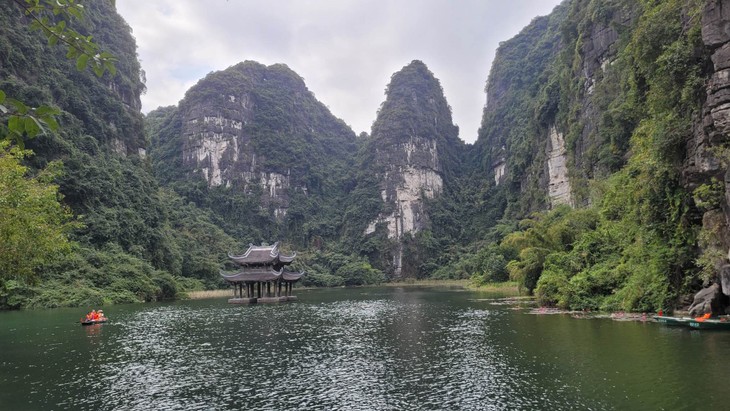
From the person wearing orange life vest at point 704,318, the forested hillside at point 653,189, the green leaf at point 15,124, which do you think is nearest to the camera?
the green leaf at point 15,124

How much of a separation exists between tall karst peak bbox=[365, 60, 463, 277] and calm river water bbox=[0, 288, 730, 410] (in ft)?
259

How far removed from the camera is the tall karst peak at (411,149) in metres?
104

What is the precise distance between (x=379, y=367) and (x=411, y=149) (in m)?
103

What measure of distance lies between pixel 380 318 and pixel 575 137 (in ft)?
131

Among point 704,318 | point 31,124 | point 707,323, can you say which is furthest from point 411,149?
point 31,124

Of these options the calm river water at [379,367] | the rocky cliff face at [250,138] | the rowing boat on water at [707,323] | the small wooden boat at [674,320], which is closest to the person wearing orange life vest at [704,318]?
the rowing boat on water at [707,323]

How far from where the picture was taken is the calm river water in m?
8.96

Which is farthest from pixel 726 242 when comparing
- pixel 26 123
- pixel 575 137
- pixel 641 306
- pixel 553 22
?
pixel 553 22

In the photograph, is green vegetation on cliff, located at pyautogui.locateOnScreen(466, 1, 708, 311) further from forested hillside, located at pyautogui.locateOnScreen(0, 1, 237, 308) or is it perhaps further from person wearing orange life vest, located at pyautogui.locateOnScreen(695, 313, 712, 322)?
forested hillside, located at pyautogui.locateOnScreen(0, 1, 237, 308)

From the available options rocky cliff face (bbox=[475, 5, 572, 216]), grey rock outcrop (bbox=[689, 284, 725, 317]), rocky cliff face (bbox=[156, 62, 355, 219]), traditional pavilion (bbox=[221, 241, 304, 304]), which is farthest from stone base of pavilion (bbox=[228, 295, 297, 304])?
rocky cliff face (bbox=[156, 62, 355, 219])

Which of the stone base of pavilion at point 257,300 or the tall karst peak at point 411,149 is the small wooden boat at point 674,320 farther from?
the tall karst peak at point 411,149

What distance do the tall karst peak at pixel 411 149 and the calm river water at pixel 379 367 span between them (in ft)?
259

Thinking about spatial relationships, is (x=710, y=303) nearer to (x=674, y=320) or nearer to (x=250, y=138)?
(x=674, y=320)

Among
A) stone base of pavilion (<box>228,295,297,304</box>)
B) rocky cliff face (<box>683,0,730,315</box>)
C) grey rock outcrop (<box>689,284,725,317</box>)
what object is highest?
rocky cliff face (<box>683,0,730,315</box>)
